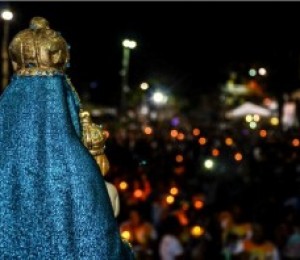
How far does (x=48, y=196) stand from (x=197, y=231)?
7841 mm

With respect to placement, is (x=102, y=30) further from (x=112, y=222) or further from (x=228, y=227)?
(x=112, y=222)

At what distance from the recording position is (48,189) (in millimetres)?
2506

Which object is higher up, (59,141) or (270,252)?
(59,141)

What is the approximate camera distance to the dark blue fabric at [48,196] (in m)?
2.50

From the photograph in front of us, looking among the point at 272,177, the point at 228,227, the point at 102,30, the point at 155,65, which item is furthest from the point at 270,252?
the point at 155,65

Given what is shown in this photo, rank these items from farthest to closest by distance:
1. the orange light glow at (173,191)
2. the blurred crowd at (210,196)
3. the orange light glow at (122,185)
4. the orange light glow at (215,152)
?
the orange light glow at (215,152), the orange light glow at (173,191), the orange light glow at (122,185), the blurred crowd at (210,196)

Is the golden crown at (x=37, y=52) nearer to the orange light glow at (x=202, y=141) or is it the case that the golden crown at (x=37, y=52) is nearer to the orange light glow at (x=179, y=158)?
the orange light glow at (x=179, y=158)

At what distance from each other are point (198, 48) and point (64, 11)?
10158 mm

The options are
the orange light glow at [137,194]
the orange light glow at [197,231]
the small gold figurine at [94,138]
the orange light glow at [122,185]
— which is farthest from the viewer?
the orange light glow at [137,194]

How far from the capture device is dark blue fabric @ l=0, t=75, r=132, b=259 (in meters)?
2.50

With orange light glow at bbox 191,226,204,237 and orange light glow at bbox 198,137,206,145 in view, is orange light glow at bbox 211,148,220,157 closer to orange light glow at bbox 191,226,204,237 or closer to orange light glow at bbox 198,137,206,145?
orange light glow at bbox 198,137,206,145

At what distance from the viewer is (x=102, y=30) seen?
2859cm

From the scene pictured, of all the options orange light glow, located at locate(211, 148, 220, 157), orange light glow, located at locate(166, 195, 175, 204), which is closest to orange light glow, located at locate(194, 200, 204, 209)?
orange light glow, located at locate(166, 195, 175, 204)

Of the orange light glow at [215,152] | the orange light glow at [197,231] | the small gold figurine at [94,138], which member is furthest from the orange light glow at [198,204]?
the small gold figurine at [94,138]
